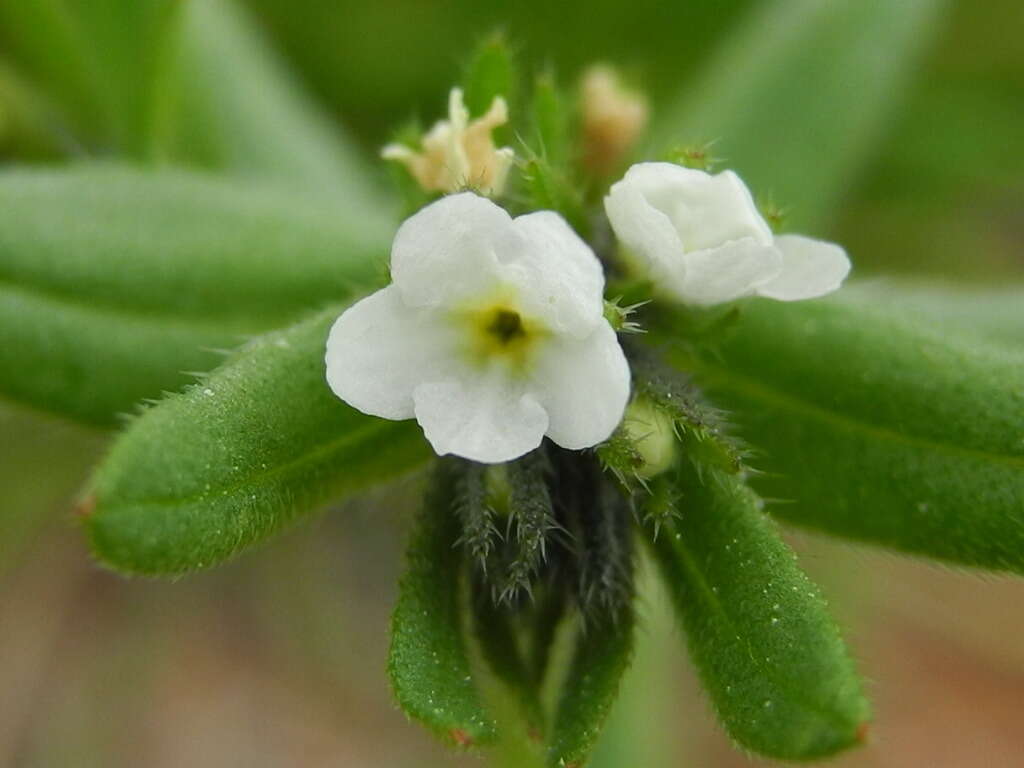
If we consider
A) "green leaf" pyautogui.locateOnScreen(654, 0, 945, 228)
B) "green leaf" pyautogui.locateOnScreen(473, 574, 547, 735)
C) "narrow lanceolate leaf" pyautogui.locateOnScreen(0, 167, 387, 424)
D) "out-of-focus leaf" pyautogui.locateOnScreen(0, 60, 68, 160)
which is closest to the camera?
"green leaf" pyautogui.locateOnScreen(473, 574, 547, 735)

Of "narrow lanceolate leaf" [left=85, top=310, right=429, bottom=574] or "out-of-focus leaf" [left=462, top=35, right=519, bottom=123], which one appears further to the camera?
"out-of-focus leaf" [left=462, top=35, right=519, bottom=123]

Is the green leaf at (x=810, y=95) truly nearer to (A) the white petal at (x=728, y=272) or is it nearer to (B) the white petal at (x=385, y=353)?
(A) the white petal at (x=728, y=272)

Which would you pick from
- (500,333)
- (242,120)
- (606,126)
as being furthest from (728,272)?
(242,120)

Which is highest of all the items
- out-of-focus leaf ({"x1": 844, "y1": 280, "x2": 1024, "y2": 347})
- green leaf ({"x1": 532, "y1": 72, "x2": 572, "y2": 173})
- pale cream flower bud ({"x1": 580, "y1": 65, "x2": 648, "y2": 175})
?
pale cream flower bud ({"x1": 580, "y1": 65, "x2": 648, "y2": 175})

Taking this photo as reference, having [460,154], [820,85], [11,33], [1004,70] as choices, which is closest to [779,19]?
[820,85]

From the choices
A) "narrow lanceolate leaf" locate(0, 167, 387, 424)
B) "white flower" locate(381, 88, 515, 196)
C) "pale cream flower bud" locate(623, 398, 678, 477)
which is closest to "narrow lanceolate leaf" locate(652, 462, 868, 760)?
"pale cream flower bud" locate(623, 398, 678, 477)

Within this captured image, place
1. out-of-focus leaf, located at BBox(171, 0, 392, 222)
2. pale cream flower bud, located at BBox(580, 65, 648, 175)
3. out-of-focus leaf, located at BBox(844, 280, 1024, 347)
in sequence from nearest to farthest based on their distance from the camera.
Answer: out-of-focus leaf, located at BBox(844, 280, 1024, 347) → pale cream flower bud, located at BBox(580, 65, 648, 175) → out-of-focus leaf, located at BBox(171, 0, 392, 222)

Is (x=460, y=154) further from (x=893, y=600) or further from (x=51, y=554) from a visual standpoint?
(x=893, y=600)

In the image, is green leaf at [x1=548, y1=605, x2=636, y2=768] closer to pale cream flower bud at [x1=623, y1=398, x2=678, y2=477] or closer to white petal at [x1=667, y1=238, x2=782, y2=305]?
pale cream flower bud at [x1=623, y1=398, x2=678, y2=477]
